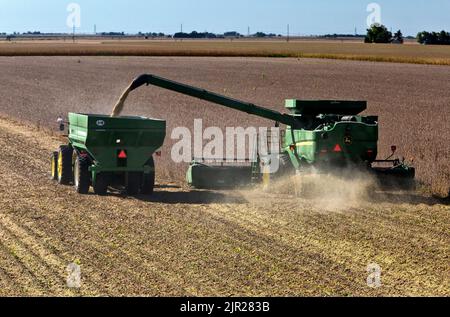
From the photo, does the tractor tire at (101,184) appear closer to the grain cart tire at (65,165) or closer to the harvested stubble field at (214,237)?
the harvested stubble field at (214,237)

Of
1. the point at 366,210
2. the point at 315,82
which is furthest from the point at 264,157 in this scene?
the point at 315,82

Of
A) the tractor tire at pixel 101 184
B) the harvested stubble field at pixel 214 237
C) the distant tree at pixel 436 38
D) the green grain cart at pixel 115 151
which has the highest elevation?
the distant tree at pixel 436 38

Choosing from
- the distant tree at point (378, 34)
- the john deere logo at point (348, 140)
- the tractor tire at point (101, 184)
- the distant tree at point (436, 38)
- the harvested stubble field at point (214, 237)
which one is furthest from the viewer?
the distant tree at point (436, 38)

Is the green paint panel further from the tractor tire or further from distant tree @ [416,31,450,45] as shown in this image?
distant tree @ [416,31,450,45]

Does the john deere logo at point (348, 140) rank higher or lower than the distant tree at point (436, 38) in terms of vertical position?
lower

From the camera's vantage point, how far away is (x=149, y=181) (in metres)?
17.3

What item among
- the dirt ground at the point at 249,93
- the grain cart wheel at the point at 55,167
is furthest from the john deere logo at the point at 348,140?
the grain cart wheel at the point at 55,167

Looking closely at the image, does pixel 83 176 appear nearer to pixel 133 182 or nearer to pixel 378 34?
pixel 133 182

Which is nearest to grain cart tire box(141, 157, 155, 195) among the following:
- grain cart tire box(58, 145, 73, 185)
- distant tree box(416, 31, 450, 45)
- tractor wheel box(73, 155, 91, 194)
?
tractor wheel box(73, 155, 91, 194)

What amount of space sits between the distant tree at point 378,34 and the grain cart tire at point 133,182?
13072cm

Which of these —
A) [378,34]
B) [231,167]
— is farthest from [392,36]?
[231,167]

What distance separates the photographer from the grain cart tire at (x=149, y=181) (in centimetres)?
1731
